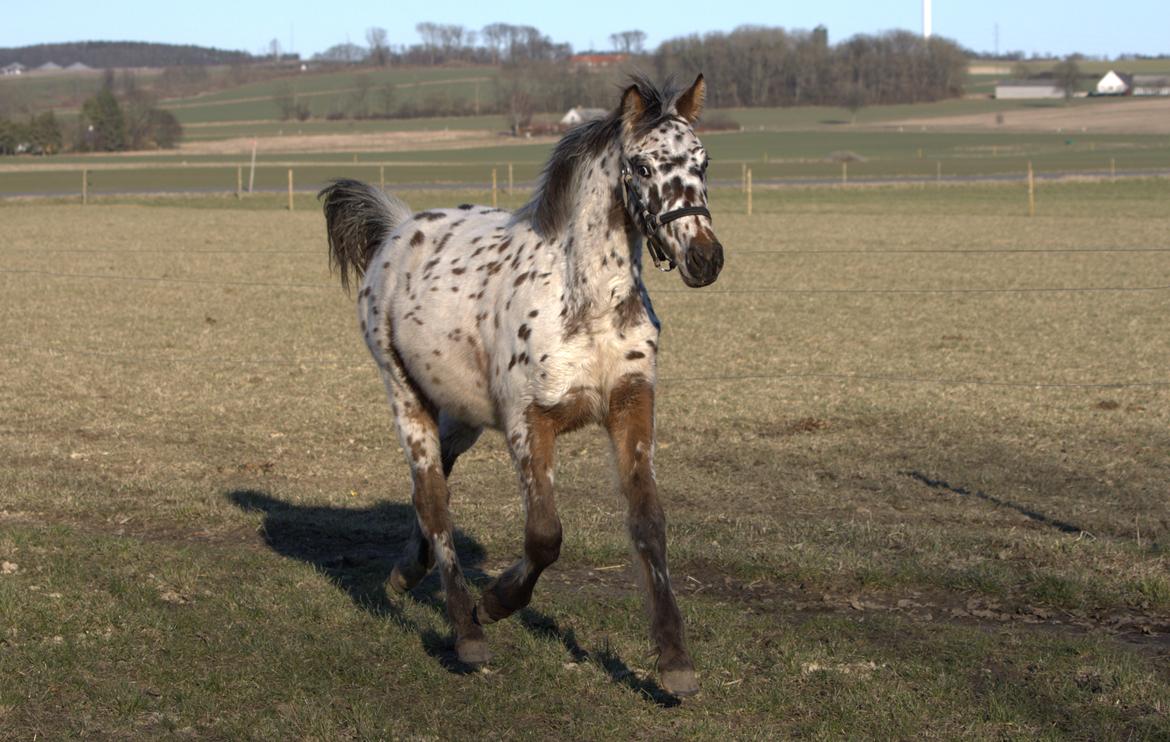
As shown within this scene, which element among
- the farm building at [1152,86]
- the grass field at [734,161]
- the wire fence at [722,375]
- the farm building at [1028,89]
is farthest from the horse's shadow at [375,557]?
the farm building at [1152,86]

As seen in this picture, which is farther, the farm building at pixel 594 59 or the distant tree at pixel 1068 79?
the distant tree at pixel 1068 79

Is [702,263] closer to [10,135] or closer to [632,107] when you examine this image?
[632,107]

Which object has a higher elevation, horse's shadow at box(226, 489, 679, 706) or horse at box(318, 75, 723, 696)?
horse at box(318, 75, 723, 696)

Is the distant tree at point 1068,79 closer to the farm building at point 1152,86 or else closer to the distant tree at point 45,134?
the farm building at point 1152,86

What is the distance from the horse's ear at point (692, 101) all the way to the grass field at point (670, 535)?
2103 mm

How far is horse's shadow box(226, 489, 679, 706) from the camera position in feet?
17.7

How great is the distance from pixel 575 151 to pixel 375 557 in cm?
288

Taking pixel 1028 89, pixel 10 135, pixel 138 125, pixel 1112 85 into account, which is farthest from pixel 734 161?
Result: pixel 1112 85

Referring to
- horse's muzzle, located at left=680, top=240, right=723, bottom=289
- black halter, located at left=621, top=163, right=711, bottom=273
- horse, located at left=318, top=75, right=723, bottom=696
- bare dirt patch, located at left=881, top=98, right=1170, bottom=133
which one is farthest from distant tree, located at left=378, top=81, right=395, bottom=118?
horse's muzzle, located at left=680, top=240, right=723, bottom=289

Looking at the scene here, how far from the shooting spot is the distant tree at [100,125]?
8750 centimetres

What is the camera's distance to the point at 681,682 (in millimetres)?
4664

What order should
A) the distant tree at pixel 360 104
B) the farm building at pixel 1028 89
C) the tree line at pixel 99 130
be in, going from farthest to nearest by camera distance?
the farm building at pixel 1028 89 → the distant tree at pixel 360 104 → the tree line at pixel 99 130

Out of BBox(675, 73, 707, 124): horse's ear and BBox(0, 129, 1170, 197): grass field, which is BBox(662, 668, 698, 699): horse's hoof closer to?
BBox(675, 73, 707, 124): horse's ear

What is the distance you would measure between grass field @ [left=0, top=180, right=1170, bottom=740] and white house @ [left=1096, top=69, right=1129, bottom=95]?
448ft
